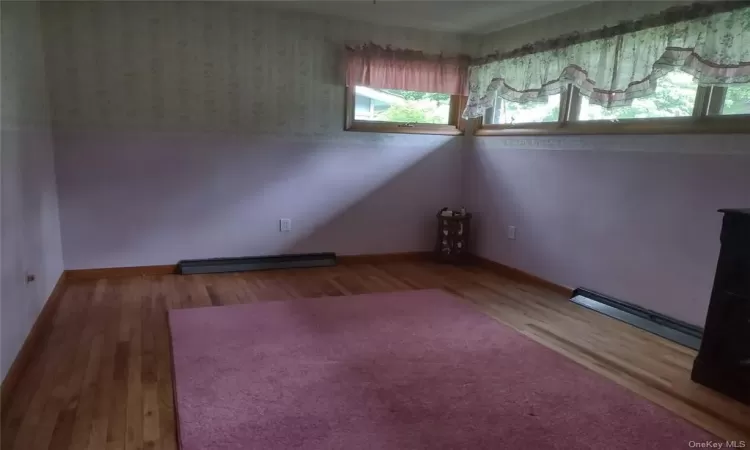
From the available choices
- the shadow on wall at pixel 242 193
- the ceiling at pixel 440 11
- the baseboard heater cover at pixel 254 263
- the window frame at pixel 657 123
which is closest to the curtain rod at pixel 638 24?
the ceiling at pixel 440 11

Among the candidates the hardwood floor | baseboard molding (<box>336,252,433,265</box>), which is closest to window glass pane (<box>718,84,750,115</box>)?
the hardwood floor

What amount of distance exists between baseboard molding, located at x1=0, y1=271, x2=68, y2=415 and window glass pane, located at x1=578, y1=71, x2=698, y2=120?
138 inches

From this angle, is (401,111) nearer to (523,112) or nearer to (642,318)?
(523,112)

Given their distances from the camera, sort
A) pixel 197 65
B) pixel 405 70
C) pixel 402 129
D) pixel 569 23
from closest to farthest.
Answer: pixel 569 23
pixel 197 65
pixel 405 70
pixel 402 129

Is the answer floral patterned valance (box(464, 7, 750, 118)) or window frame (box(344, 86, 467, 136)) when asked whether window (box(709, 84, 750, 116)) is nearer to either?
floral patterned valance (box(464, 7, 750, 118))

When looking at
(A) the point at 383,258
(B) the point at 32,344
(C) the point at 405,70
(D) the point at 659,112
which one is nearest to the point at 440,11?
(C) the point at 405,70

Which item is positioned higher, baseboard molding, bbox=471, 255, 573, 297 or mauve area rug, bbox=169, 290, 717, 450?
baseboard molding, bbox=471, 255, 573, 297

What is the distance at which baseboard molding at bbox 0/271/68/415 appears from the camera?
75.9 inches

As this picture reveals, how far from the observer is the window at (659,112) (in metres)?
2.56

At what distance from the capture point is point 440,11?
3.66 m

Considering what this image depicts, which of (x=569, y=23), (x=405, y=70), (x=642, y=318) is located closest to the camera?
(x=642, y=318)

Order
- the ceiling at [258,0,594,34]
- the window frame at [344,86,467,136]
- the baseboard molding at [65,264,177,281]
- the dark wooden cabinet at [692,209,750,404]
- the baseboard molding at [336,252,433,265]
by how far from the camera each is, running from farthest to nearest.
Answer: the baseboard molding at [336,252,433,265] → the window frame at [344,86,467,136] → the baseboard molding at [65,264,177,281] → the ceiling at [258,0,594,34] → the dark wooden cabinet at [692,209,750,404]

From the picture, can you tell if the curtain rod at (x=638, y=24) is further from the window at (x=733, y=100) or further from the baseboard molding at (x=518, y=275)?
the baseboard molding at (x=518, y=275)

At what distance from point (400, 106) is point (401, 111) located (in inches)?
1.8
